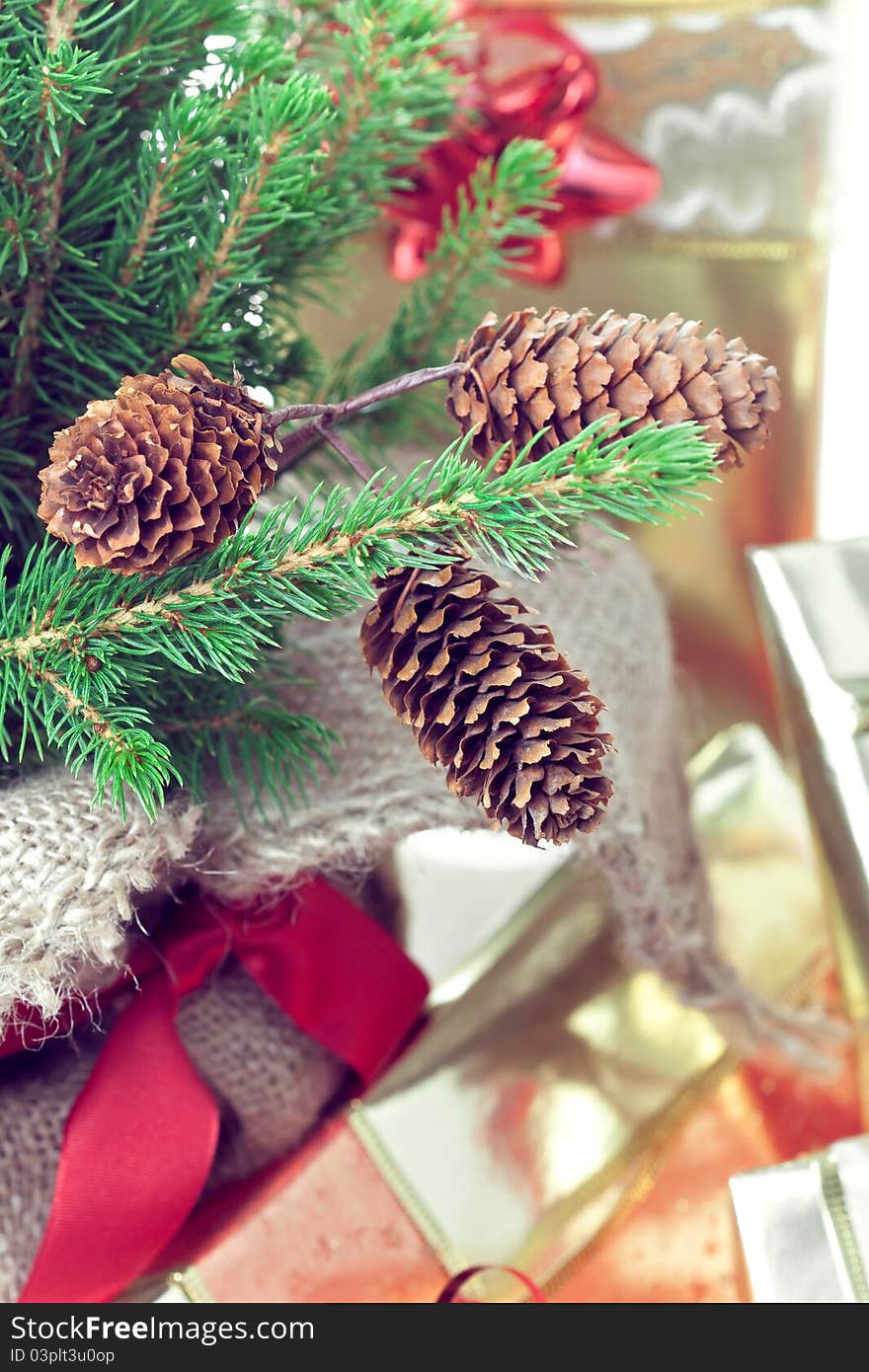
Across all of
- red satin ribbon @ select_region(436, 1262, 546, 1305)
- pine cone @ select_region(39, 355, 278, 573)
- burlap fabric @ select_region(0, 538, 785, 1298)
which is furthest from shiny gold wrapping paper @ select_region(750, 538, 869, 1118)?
pine cone @ select_region(39, 355, 278, 573)

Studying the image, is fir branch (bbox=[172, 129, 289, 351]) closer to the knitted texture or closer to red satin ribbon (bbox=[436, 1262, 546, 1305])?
the knitted texture

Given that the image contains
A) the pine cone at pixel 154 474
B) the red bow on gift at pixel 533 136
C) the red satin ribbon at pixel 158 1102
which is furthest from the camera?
the red bow on gift at pixel 533 136

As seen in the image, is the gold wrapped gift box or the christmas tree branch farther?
the gold wrapped gift box

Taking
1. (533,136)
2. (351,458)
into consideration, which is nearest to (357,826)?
(351,458)

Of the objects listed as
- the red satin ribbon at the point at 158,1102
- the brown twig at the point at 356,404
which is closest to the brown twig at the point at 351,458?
the brown twig at the point at 356,404

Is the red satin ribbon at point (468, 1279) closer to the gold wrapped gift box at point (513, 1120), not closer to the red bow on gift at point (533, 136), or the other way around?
the gold wrapped gift box at point (513, 1120)
